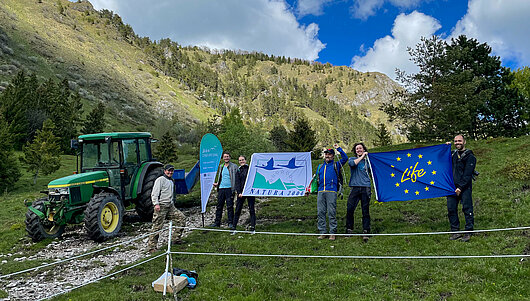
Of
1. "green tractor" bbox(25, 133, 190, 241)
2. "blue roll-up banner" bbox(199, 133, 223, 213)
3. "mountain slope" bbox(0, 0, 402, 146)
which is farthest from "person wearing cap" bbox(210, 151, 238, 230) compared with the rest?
"mountain slope" bbox(0, 0, 402, 146)

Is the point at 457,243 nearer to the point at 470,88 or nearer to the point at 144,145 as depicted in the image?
the point at 144,145

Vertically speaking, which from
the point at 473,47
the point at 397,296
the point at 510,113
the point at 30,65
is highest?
the point at 30,65

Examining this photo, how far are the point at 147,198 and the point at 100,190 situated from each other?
5.83ft

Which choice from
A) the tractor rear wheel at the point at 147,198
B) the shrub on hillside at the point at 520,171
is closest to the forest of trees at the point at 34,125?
the tractor rear wheel at the point at 147,198

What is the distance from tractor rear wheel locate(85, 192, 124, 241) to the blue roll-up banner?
297 cm

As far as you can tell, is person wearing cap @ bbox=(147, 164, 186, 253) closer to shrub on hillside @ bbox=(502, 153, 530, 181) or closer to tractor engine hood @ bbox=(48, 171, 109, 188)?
tractor engine hood @ bbox=(48, 171, 109, 188)

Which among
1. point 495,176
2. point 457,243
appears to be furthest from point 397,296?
point 495,176

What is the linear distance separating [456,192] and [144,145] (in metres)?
11.4

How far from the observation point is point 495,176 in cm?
1547

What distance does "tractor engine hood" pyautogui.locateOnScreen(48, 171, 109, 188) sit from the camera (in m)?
9.87

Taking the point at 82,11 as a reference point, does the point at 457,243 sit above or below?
below

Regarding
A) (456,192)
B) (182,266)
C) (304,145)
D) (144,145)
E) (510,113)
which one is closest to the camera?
(182,266)

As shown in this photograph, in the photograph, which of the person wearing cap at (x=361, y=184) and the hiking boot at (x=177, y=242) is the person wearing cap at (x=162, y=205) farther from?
the person wearing cap at (x=361, y=184)

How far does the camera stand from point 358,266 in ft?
22.6
